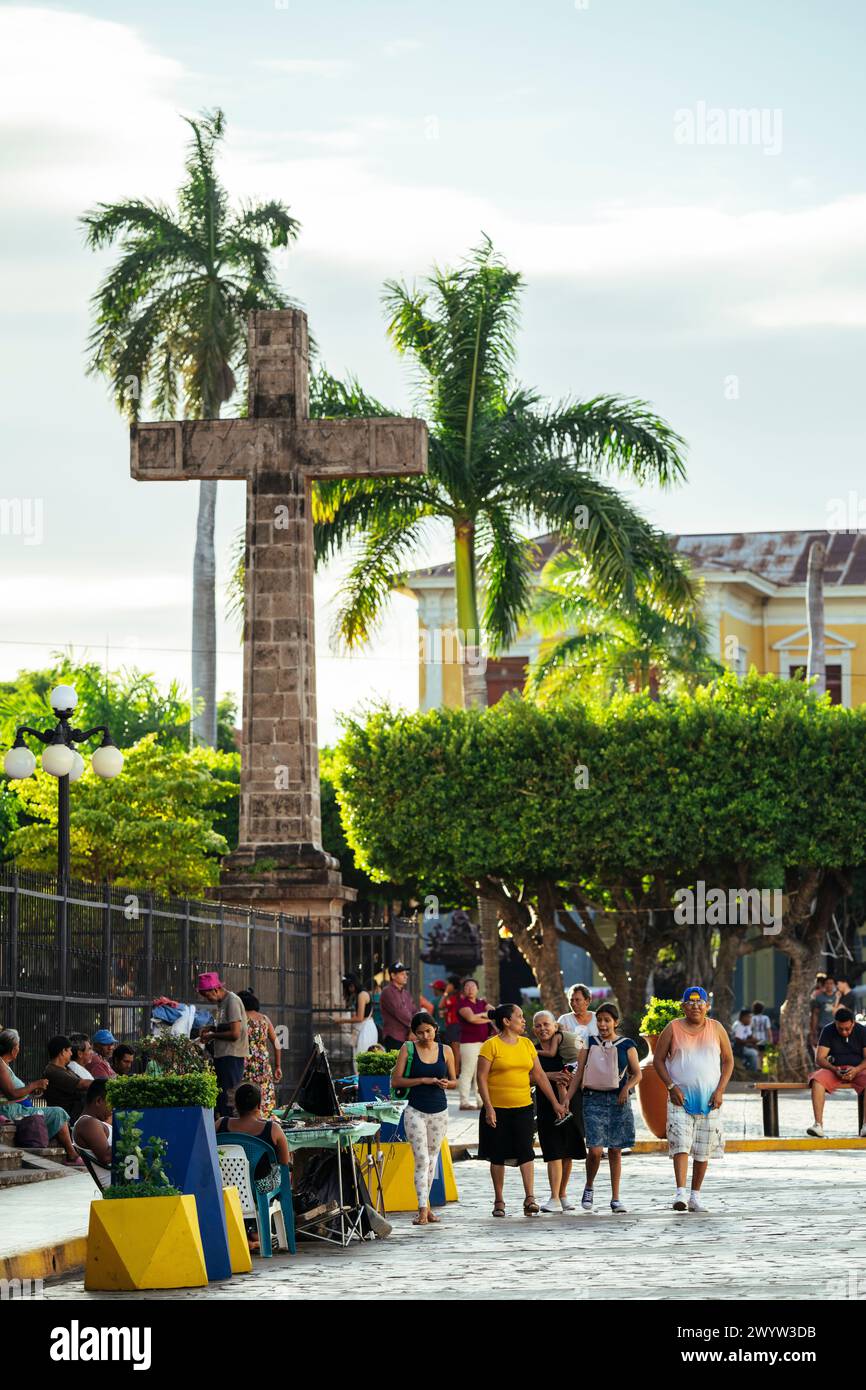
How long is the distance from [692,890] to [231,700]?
142 feet

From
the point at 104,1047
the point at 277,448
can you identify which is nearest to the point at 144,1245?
the point at 104,1047

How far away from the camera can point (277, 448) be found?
2642cm

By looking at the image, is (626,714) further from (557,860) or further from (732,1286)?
(732,1286)

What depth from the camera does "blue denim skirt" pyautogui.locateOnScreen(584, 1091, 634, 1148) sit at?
17297mm

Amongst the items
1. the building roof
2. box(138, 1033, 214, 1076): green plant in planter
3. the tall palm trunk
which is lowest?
box(138, 1033, 214, 1076): green plant in planter

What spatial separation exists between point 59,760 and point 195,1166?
408 inches

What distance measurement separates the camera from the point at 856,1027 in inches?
978

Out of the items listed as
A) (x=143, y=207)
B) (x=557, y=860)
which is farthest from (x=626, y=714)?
(x=143, y=207)

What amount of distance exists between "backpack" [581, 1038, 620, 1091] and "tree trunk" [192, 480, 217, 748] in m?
34.1

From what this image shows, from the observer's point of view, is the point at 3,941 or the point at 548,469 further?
the point at 548,469

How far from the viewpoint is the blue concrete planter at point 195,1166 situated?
501 inches

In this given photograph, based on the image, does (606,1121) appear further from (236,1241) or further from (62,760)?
(62,760)

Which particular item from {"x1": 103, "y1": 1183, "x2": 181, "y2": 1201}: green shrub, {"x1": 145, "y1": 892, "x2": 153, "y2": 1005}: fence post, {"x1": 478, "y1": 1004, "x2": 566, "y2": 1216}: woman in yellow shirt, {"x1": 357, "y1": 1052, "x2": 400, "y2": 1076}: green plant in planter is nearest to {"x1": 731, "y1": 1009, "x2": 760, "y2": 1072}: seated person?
{"x1": 145, "y1": 892, "x2": 153, "y2": 1005}: fence post

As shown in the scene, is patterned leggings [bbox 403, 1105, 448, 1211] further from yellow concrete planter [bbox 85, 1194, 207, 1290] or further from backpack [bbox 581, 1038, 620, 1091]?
yellow concrete planter [bbox 85, 1194, 207, 1290]
